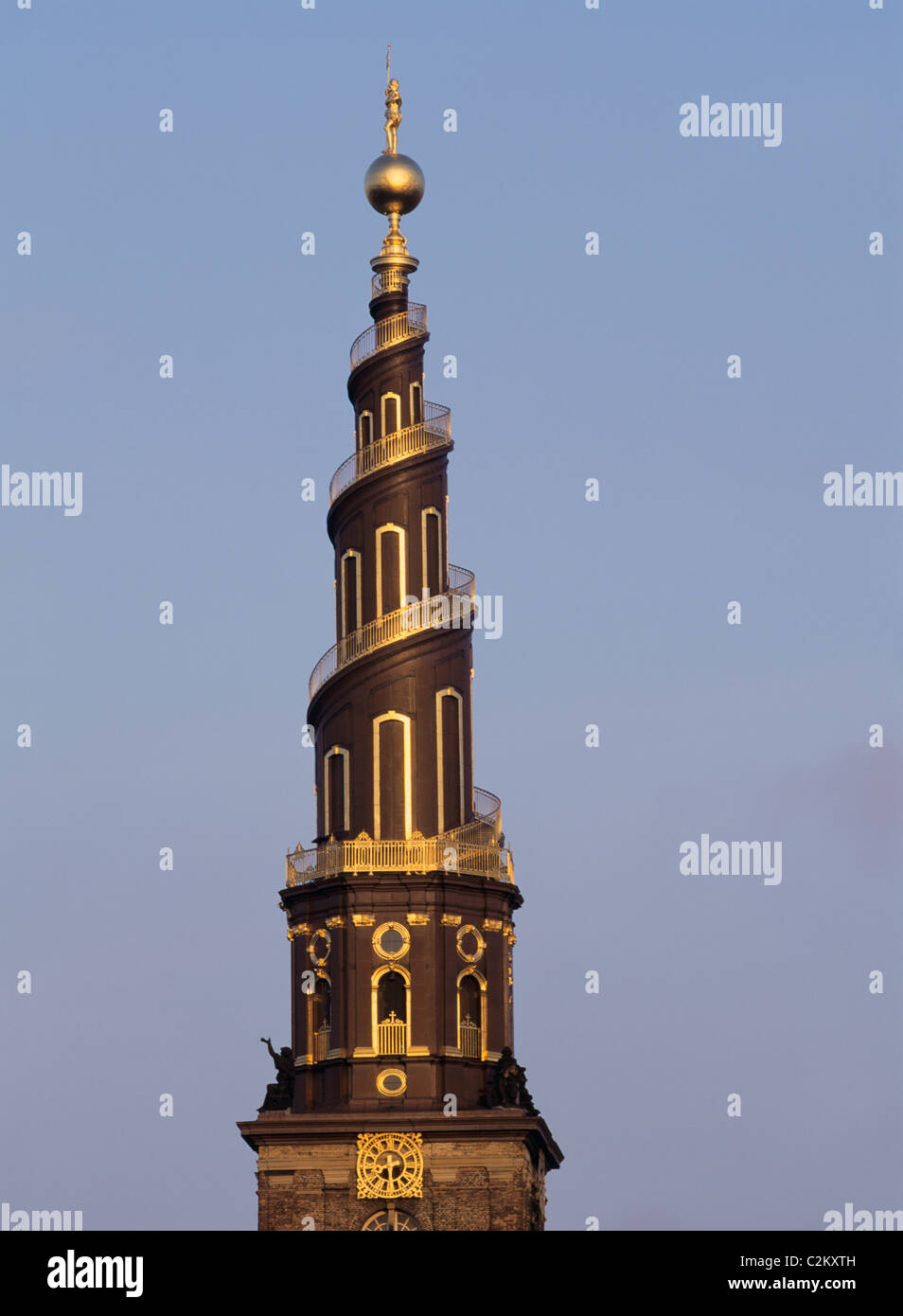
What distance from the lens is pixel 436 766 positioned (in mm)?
→ 100000

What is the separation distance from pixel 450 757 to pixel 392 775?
6.15ft

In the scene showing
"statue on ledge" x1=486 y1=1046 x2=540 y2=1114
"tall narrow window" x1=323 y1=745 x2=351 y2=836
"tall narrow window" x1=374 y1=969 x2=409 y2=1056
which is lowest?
"statue on ledge" x1=486 y1=1046 x2=540 y2=1114

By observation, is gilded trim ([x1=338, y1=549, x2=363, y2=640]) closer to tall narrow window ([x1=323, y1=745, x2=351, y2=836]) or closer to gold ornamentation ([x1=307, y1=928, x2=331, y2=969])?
tall narrow window ([x1=323, y1=745, x2=351, y2=836])

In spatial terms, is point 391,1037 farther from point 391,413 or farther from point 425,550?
point 391,413

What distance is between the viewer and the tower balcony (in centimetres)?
9862

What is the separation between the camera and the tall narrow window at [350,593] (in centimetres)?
10188

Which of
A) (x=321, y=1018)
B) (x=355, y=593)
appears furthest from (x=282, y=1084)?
(x=355, y=593)

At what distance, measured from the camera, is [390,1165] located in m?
95.7

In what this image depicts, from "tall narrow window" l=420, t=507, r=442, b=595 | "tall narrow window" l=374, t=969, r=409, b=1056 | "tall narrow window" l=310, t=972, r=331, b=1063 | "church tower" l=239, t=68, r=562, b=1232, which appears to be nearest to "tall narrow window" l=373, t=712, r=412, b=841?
"church tower" l=239, t=68, r=562, b=1232

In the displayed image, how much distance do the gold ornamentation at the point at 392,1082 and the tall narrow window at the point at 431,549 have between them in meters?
14.1

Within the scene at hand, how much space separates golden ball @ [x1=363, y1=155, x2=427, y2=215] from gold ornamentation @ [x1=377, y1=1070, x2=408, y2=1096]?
1029 inches

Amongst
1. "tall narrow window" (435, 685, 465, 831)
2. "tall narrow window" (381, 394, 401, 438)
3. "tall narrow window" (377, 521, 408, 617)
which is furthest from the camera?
"tall narrow window" (381, 394, 401, 438)
